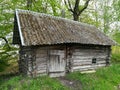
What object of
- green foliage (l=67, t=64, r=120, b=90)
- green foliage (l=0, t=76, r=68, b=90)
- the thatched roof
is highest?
the thatched roof

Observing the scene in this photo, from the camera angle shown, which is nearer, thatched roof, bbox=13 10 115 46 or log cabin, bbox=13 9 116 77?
thatched roof, bbox=13 10 115 46

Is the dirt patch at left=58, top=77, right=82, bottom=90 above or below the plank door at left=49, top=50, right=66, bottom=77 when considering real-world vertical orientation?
below

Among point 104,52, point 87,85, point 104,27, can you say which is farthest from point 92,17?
point 87,85

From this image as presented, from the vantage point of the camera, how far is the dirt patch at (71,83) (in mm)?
12656

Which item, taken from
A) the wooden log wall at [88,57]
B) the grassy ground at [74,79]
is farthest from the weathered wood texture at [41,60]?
the wooden log wall at [88,57]

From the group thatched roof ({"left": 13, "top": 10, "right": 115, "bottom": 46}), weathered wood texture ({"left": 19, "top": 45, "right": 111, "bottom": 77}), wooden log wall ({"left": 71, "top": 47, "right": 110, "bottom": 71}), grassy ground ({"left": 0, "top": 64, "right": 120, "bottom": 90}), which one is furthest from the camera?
wooden log wall ({"left": 71, "top": 47, "right": 110, "bottom": 71})

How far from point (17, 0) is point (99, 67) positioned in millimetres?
10427

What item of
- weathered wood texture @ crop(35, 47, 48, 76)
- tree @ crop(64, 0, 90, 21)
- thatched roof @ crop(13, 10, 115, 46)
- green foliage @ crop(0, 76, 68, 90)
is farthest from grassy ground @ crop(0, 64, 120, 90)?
tree @ crop(64, 0, 90, 21)

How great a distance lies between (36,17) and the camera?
14.7 meters

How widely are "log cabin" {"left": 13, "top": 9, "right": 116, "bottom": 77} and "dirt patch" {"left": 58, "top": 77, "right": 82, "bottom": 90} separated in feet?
2.90

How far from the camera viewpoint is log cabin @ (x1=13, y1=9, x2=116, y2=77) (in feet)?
42.4

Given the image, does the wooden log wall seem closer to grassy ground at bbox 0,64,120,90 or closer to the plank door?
grassy ground at bbox 0,64,120,90

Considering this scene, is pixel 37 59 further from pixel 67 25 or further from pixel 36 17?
pixel 67 25

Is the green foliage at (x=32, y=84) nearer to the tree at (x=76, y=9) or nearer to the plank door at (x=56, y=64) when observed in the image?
the plank door at (x=56, y=64)
